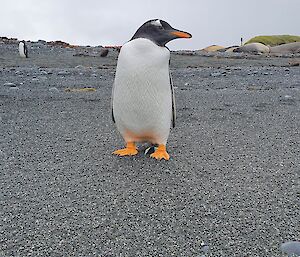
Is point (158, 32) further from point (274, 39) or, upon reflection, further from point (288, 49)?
point (274, 39)

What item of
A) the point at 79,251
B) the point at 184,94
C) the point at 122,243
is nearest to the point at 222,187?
the point at 122,243

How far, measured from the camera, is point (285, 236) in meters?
2.01

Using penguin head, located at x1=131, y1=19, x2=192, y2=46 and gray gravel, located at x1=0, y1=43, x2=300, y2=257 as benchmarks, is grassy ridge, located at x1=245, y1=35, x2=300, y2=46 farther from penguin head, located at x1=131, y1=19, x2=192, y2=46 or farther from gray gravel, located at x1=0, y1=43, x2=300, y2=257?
penguin head, located at x1=131, y1=19, x2=192, y2=46

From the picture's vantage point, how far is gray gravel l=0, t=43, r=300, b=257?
1960mm

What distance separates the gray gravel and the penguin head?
3.03 ft

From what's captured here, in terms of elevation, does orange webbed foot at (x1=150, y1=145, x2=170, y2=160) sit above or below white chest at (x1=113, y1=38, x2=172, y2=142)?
below

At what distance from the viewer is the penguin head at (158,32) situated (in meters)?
2.99

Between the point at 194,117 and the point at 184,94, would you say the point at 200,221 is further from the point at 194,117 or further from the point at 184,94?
the point at 184,94

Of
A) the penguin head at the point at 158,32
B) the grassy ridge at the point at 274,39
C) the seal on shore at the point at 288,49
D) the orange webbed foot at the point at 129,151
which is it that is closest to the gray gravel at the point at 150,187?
the orange webbed foot at the point at 129,151

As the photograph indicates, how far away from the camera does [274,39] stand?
115ft

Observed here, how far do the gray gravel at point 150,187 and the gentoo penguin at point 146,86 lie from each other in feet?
0.77

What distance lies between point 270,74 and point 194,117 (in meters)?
5.71

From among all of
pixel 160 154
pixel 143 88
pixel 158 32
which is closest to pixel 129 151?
pixel 160 154

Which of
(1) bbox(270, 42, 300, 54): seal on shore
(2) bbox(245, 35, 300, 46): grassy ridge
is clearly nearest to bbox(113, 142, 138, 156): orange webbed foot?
(1) bbox(270, 42, 300, 54): seal on shore
